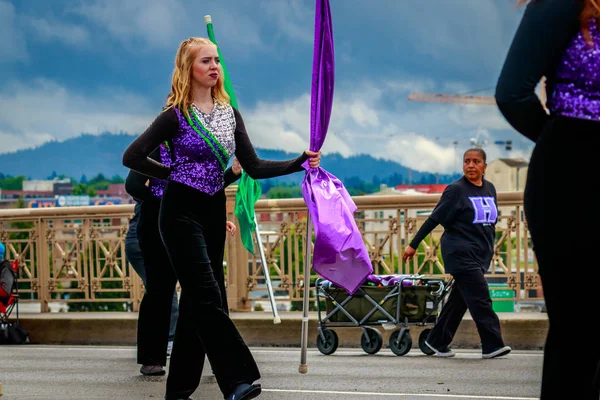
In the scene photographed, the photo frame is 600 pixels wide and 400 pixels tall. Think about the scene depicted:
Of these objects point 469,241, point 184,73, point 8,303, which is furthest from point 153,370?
point 8,303

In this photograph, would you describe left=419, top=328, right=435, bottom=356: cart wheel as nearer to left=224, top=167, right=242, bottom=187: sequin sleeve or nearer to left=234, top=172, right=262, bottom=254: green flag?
left=234, top=172, right=262, bottom=254: green flag

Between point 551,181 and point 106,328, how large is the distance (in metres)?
8.73

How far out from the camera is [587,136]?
3166mm

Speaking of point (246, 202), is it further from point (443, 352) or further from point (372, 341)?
point (443, 352)

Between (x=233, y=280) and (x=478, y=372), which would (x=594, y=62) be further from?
(x=233, y=280)

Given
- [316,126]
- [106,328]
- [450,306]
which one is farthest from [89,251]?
[316,126]

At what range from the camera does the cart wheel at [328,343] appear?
32.2 ft

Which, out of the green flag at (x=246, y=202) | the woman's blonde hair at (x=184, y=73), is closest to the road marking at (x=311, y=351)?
the green flag at (x=246, y=202)

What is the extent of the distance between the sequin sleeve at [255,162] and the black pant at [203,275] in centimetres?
29

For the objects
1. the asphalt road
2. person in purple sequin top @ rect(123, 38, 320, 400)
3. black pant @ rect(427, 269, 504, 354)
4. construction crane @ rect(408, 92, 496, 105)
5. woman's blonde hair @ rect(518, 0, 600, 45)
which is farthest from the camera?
construction crane @ rect(408, 92, 496, 105)

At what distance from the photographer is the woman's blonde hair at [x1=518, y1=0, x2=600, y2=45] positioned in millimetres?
3096

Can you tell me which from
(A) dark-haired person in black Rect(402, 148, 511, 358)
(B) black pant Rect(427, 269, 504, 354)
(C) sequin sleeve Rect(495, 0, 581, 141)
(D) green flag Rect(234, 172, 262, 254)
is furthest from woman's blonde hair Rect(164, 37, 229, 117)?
(D) green flag Rect(234, 172, 262, 254)

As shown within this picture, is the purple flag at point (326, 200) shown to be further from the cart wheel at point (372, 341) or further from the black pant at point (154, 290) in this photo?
the cart wheel at point (372, 341)

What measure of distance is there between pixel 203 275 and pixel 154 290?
6.90ft
